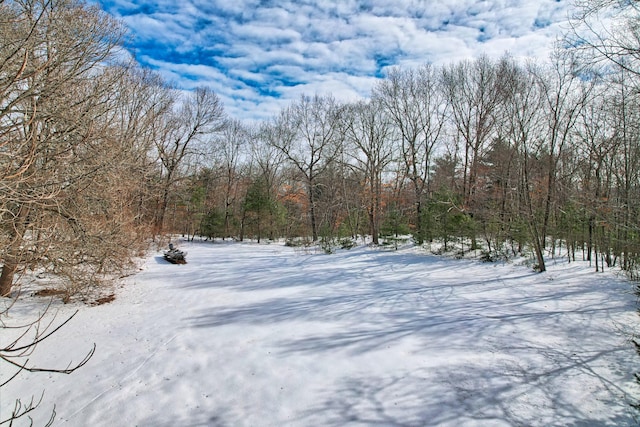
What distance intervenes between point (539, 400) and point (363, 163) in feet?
67.4

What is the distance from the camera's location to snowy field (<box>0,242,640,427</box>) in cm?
356

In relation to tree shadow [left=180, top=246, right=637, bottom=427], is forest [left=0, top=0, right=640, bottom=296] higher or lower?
higher

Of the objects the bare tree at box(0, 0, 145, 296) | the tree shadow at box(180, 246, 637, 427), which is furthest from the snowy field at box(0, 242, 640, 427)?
the bare tree at box(0, 0, 145, 296)

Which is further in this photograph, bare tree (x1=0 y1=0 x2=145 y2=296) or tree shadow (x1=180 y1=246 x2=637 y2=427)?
bare tree (x1=0 y1=0 x2=145 y2=296)

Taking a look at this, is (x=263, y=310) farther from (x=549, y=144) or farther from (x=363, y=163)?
(x=363, y=163)

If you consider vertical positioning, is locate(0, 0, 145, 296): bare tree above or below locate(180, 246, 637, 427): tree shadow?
above

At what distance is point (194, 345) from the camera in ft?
17.1

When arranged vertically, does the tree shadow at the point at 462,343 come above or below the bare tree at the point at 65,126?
below

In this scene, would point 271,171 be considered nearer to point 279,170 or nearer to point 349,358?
point 279,170

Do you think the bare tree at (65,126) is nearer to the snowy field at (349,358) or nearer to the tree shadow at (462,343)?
the snowy field at (349,358)

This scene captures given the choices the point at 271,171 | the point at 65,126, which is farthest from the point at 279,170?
the point at 65,126

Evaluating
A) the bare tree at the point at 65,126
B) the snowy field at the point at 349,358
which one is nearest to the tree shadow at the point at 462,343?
the snowy field at the point at 349,358

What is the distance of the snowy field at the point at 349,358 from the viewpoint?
3561 mm

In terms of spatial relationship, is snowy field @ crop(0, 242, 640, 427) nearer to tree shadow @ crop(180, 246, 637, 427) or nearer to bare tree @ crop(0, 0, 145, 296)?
tree shadow @ crop(180, 246, 637, 427)
